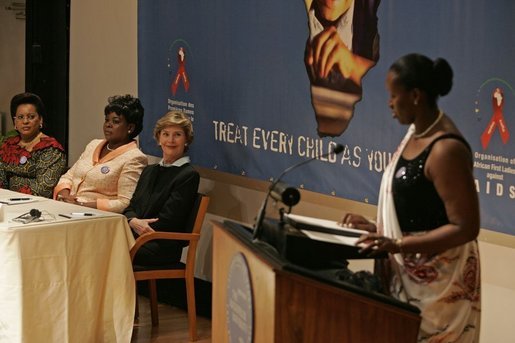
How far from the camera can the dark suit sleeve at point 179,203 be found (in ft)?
18.3

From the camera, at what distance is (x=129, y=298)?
17.2 feet

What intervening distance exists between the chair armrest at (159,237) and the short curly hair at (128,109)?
862mm

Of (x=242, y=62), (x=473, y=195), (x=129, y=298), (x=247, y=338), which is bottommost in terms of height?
(x=129, y=298)

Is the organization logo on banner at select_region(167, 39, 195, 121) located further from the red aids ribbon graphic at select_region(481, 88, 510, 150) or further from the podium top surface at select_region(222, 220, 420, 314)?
the podium top surface at select_region(222, 220, 420, 314)

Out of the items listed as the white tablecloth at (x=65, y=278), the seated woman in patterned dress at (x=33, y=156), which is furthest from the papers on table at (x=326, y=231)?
the seated woman in patterned dress at (x=33, y=156)

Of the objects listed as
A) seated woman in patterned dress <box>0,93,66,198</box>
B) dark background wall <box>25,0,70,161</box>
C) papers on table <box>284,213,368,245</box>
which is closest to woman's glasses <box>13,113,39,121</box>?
seated woman in patterned dress <box>0,93,66,198</box>

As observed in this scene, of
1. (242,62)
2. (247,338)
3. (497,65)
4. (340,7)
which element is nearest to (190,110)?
(242,62)

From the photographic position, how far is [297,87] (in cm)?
525

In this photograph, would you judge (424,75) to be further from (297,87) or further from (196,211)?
(196,211)

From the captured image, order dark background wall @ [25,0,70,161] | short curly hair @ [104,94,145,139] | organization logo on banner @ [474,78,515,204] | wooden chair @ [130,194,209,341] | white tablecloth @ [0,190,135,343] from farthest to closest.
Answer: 1. dark background wall @ [25,0,70,161]
2. short curly hair @ [104,94,145,139]
3. wooden chair @ [130,194,209,341]
4. white tablecloth @ [0,190,135,343]
5. organization logo on banner @ [474,78,515,204]

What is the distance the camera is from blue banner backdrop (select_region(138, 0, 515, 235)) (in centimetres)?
413

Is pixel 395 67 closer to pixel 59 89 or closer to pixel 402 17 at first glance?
pixel 402 17

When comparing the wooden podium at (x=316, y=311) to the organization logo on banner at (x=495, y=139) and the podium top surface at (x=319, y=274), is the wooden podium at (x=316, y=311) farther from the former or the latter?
the organization logo on banner at (x=495, y=139)

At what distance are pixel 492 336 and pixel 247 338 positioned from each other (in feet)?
5.32
